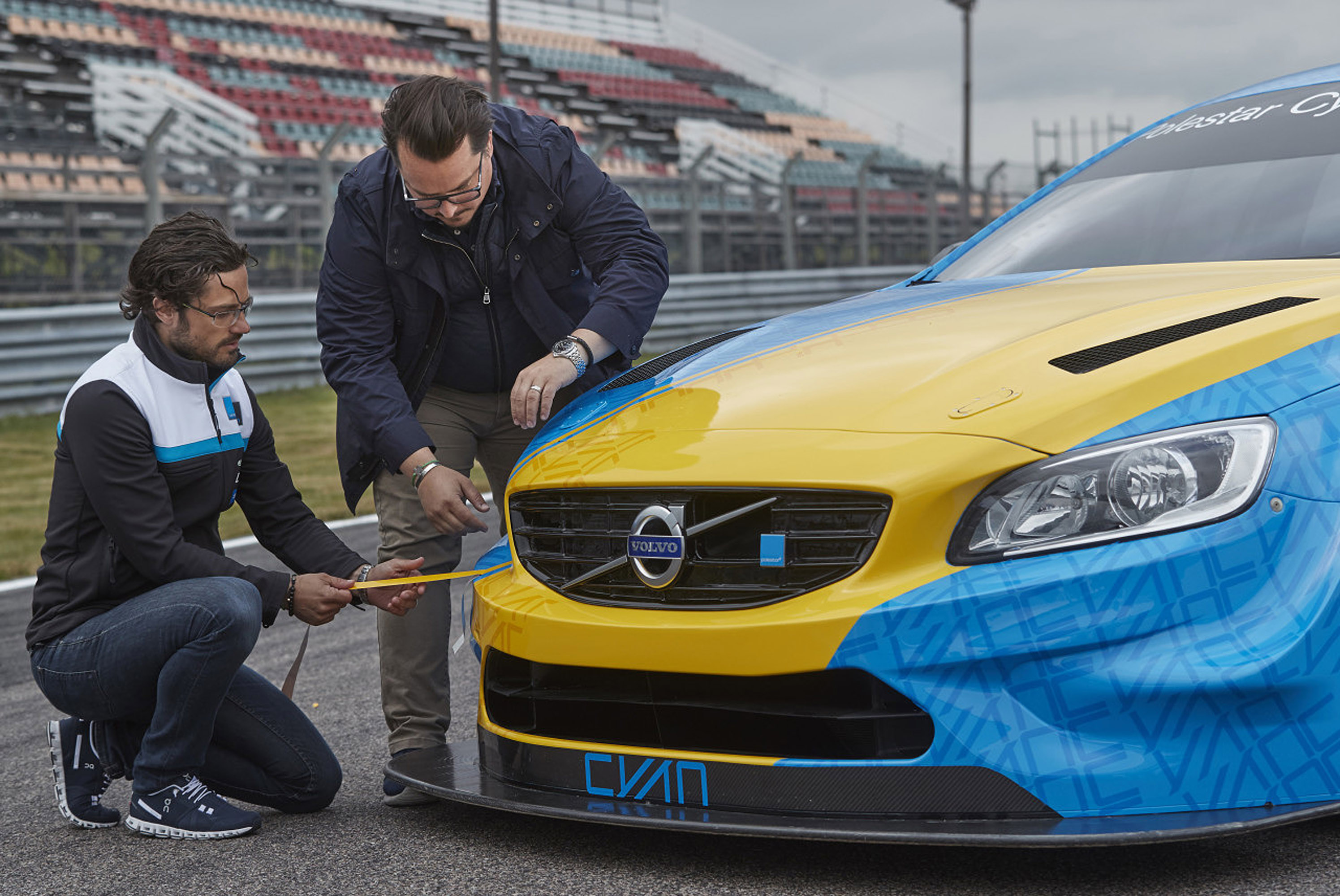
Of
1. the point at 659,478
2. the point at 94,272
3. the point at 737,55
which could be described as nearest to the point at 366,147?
the point at 94,272

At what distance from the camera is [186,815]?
315 centimetres

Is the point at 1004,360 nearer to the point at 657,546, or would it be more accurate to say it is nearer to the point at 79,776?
the point at 657,546

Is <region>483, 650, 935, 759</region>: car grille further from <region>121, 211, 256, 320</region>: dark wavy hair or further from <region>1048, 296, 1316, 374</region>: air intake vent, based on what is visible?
<region>121, 211, 256, 320</region>: dark wavy hair

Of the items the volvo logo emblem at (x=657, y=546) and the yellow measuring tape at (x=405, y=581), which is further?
the yellow measuring tape at (x=405, y=581)

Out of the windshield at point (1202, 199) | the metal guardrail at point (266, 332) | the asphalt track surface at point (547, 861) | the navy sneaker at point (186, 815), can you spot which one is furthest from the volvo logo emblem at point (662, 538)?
the metal guardrail at point (266, 332)

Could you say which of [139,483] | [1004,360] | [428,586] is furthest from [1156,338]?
[139,483]

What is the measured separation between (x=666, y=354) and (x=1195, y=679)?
67.3 inches

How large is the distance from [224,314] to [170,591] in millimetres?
620

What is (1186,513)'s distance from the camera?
2361mm

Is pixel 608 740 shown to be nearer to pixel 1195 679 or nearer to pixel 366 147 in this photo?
pixel 1195 679

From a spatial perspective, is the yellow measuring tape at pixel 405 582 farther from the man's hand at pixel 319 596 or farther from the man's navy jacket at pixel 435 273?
the man's navy jacket at pixel 435 273

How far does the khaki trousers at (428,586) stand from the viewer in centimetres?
348

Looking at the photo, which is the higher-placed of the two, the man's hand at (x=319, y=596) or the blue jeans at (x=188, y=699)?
the man's hand at (x=319, y=596)

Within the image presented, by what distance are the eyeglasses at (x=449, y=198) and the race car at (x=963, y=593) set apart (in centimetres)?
72
